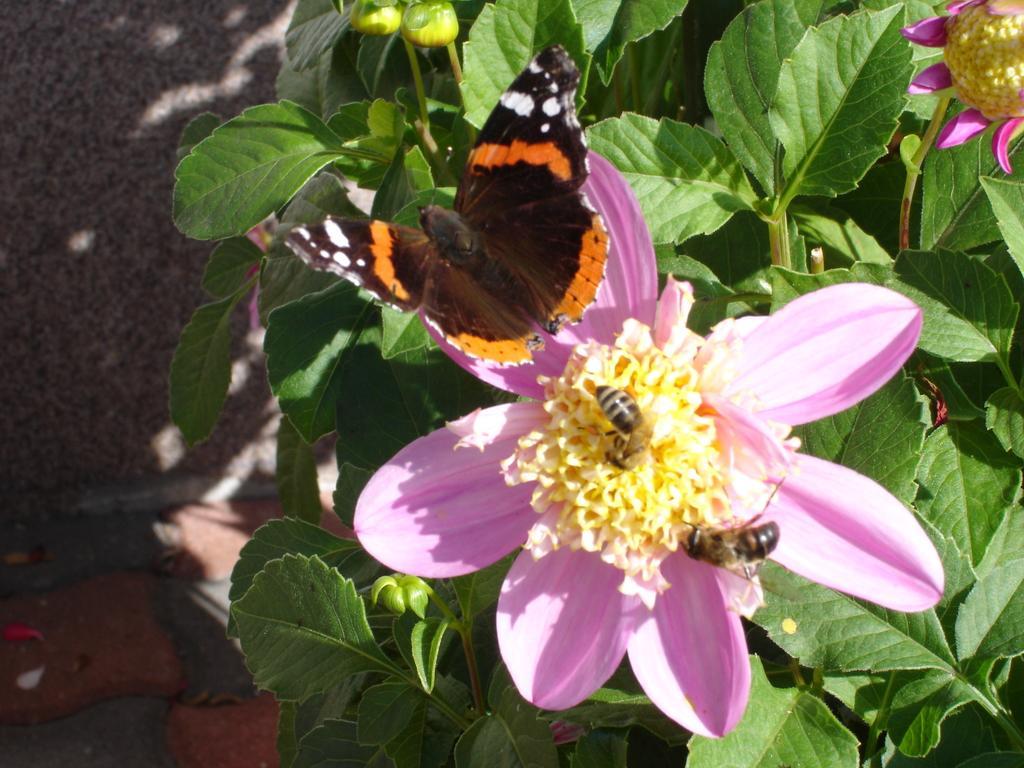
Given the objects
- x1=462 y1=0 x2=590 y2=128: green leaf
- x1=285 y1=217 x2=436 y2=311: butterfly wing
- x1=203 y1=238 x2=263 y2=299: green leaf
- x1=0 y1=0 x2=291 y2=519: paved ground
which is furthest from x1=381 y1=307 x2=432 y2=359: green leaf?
x1=0 y1=0 x2=291 y2=519: paved ground

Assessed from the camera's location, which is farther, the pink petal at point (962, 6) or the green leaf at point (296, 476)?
the green leaf at point (296, 476)

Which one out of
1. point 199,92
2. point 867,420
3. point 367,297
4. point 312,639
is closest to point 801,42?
point 867,420

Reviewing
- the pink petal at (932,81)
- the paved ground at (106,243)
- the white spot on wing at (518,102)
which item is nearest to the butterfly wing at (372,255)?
the white spot on wing at (518,102)

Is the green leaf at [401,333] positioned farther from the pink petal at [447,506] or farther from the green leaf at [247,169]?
the green leaf at [247,169]

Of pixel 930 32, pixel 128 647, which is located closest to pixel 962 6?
pixel 930 32

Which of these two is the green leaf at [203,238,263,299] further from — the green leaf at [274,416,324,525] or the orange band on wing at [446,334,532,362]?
the orange band on wing at [446,334,532,362]
